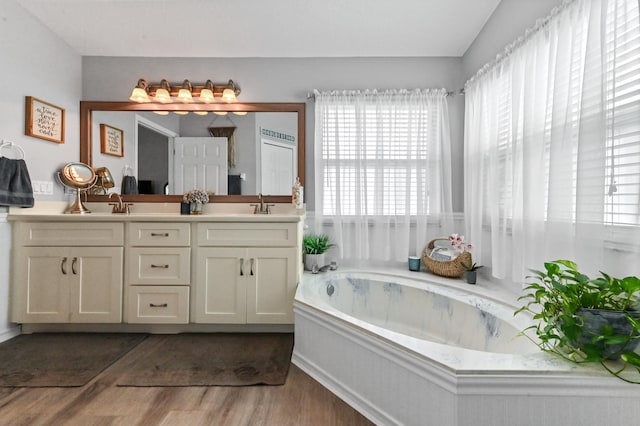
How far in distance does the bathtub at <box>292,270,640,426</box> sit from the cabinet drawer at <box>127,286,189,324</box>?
895 millimetres

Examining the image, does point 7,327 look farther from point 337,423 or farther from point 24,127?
point 337,423

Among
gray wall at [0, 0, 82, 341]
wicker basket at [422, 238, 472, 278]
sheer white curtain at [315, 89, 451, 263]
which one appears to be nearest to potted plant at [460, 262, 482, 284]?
wicker basket at [422, 238, 472, 278]

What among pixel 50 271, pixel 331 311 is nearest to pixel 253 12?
pixel 331 311

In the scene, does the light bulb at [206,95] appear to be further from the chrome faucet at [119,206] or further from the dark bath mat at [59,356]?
the dark bath mat at [59,356]

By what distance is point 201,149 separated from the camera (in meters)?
2.63

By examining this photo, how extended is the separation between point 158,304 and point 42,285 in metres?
0.84

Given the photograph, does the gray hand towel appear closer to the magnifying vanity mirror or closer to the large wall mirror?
the magnifying vanity mirror

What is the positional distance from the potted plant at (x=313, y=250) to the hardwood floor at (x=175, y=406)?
1012 millimetres

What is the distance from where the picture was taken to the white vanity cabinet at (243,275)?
213 cm

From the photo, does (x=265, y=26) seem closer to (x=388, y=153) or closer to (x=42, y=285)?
(x=388, y=153)

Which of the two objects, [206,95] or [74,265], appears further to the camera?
[206,95]

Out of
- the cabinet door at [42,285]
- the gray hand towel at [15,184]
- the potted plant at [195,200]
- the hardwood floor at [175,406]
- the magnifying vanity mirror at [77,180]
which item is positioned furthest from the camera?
the potted plant at [195,200]

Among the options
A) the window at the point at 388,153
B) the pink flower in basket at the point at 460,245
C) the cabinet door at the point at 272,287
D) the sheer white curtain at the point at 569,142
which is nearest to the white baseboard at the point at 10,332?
the cabinet door at the point at 272,287

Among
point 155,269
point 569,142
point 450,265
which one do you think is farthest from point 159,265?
point 569,142
